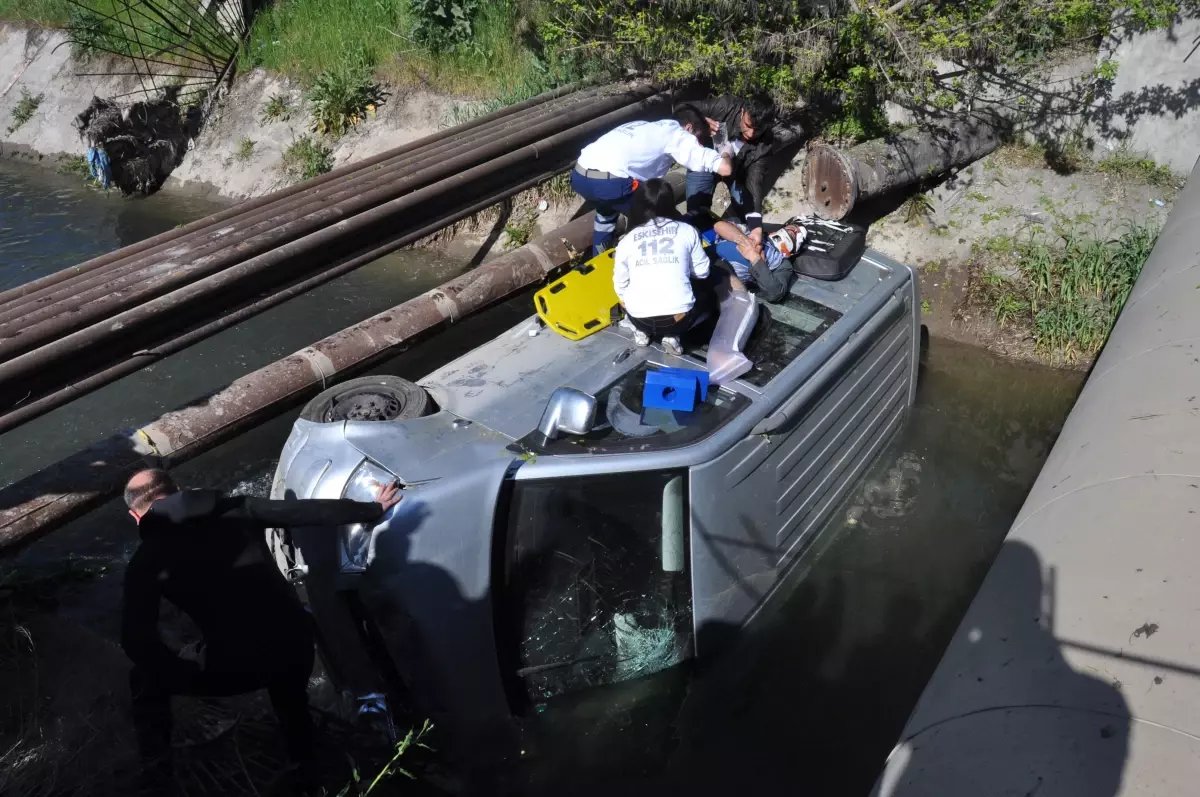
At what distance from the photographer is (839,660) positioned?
431cm

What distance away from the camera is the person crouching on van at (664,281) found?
13.1ft

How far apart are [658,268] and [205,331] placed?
2.75 m

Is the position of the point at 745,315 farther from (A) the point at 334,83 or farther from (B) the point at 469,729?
(A) the point at 334,83

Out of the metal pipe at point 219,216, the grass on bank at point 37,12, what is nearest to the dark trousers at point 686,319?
the metal pipe at point 219,216

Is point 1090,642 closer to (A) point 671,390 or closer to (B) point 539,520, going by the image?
(A) point 671,390

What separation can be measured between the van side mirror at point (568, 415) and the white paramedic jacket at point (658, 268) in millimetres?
798

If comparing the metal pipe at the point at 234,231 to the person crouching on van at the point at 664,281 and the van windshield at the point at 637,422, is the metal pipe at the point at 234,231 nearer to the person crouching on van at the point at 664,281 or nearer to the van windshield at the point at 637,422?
the person crouching on van at the point at 664,281

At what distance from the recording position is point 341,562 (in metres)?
3.28


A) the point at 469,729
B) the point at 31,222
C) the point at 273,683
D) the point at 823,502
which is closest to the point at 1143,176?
the point at 823,502

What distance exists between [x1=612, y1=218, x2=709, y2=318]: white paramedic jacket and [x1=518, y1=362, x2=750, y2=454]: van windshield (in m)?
0.39

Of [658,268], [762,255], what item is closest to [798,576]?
[762,255]

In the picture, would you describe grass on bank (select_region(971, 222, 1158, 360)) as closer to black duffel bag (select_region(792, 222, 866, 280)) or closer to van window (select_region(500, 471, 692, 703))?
black duffel bag (select_region(792, 222, 866, 280))

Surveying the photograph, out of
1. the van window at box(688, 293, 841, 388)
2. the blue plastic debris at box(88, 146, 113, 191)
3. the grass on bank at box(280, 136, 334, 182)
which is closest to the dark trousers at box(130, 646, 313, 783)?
the van window at box(688, 293, 841, 388)

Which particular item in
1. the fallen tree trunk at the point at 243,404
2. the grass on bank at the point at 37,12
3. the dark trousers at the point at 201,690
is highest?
the grass on bank at the point at 37,12
